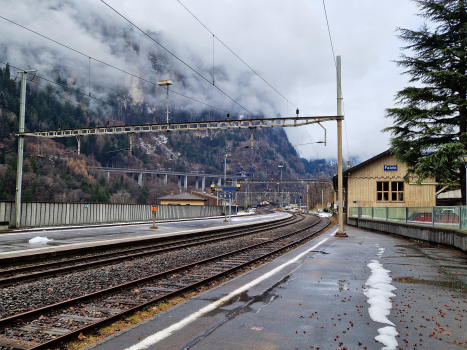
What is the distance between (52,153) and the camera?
361ft

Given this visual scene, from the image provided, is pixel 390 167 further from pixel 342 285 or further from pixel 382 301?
pixel 382 301

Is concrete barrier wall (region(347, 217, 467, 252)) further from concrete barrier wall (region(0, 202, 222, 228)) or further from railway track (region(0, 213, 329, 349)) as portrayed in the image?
concrete barrier wall (region(0, 202, 222, 228))

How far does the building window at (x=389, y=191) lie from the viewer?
39.2 meters

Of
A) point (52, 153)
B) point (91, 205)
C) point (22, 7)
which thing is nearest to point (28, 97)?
Result: point (52, 153)

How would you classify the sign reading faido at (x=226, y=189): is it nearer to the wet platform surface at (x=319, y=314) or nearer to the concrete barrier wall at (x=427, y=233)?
the concrete barrier wall at (x=427, y=233)

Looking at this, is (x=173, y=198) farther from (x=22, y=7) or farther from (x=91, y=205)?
(x=22, y=7)

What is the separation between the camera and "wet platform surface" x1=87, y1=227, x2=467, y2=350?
534cm

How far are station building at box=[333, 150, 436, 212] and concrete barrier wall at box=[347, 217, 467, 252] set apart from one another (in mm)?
9010

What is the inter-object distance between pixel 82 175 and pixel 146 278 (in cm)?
10474

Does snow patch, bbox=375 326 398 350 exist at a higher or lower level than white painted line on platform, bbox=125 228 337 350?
higher

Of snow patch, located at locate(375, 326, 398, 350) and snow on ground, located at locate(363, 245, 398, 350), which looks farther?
snow on ground, located at locate(363, 245, 398, 350)

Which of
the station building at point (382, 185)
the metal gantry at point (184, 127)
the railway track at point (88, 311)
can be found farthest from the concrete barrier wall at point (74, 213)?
the station building at point (382, 185)

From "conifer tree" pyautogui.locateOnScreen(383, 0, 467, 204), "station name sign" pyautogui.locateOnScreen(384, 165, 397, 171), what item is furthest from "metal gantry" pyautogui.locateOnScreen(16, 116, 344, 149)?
"station name sign" pyautogui.locateOnScreen(384, 165, 397, 171)

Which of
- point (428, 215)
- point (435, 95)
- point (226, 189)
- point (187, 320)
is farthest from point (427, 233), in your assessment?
point (226, 189)
